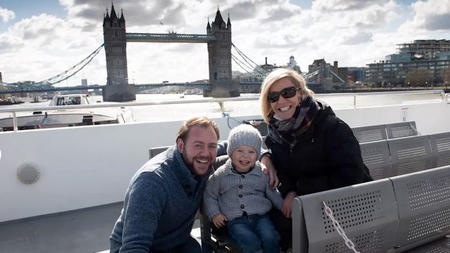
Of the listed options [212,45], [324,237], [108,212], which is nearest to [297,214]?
[324,237]

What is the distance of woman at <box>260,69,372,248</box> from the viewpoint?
2098mm

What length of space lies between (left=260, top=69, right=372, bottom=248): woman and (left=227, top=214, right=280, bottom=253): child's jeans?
3.6 inches

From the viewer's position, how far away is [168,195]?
191 centimetres

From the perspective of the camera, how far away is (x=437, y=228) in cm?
211

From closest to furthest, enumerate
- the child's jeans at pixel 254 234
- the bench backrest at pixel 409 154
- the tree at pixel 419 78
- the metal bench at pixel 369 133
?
the child's jeans at pixel 254 234 → the bench backrest at pixel 409 154 → the metal bench at pixel 369 133 → the tree at pixel 419 78

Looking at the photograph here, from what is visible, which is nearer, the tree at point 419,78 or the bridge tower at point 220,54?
the bridge tower at point 220,54

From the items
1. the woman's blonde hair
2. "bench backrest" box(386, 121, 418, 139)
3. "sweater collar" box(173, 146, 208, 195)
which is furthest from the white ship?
"bench backrest" box(386, 121, 418, 139)

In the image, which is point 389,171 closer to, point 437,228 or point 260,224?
point 437,228

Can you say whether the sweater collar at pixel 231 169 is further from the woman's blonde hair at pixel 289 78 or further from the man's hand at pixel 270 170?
the woman's blonde hair at pixel 289 78

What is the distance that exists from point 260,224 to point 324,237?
0.61 meters

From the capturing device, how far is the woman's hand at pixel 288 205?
86.9 inches

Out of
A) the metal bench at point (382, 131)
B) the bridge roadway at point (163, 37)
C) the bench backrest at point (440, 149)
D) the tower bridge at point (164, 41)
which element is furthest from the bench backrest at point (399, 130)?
the bridge roadway at point (163, 37)

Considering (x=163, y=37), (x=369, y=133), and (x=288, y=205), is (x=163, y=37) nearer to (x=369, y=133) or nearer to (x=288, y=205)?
(x=369, y=133)

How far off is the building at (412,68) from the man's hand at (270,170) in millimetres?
73431
